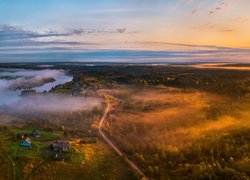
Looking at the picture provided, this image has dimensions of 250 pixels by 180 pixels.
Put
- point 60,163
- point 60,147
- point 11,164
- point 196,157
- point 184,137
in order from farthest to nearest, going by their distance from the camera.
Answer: point 184,137, point 196,157, point 60,147, point 60,163, point 11,164

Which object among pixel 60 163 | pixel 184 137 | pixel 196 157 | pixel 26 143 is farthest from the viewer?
pixel 184 137

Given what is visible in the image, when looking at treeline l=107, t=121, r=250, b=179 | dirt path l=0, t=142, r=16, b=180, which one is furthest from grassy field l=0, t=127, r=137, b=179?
treeline l=107, t=121, r=250, b=179

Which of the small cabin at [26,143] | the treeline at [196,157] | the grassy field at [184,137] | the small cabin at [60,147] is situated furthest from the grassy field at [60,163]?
the grassy field at [184,137]

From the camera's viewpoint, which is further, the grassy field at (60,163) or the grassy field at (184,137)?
the grassy field at (184,137)

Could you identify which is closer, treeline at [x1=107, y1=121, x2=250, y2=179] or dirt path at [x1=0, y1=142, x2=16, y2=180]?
dirt path at [x1=0, y1=142, x2=16, y2=180]

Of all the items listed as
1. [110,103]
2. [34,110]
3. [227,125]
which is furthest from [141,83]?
[227,125]

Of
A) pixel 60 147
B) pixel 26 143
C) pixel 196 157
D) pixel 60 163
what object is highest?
pixel 26 143

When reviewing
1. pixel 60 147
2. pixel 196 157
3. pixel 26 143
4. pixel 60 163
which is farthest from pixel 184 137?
pixel 26 143

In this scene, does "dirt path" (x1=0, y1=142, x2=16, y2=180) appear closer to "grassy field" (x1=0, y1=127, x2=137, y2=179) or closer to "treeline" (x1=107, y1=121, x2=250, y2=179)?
"grassy field" (x1=0, y1=127, x2=137, y2=179)

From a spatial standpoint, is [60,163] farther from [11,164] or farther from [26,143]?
[26,143]

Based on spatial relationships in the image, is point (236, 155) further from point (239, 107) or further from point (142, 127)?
point (239, 107)

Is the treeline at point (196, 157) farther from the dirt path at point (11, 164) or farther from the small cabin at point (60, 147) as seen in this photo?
the dirt path at point (11, 164)
